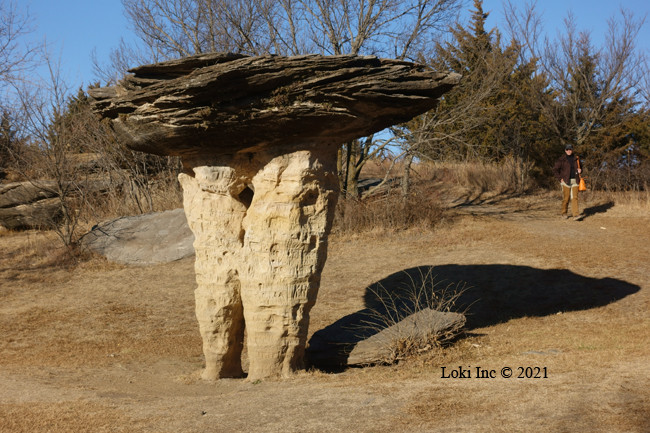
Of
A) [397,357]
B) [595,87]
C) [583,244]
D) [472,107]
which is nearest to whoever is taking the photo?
[397,357]

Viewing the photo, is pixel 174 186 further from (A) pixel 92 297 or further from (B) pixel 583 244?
(B) pixel 583 244

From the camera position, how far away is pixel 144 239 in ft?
51.8

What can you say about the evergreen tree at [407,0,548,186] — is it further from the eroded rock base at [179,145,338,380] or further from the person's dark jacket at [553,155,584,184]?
the eroded rock base at [179,145,338,380]

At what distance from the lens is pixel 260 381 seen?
736 cm

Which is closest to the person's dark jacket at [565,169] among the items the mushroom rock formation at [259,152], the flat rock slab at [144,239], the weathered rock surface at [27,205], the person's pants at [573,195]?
the person's pants at [573,195]

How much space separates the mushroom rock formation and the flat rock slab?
24.4ft

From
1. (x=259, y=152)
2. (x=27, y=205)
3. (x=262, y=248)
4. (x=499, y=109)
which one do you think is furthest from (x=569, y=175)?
(x=27, y=205)

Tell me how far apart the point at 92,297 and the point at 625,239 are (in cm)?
1187

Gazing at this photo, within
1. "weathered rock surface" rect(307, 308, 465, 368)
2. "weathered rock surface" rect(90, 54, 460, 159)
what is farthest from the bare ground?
"weathered rock surface" rect(90, 54, 460, 159)

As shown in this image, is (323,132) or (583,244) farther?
(583,244)

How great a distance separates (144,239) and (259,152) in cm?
905

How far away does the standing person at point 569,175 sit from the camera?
1694 cm

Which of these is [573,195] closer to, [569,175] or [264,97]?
[569,175]

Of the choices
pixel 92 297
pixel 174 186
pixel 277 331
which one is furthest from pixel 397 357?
pixel 174 186
